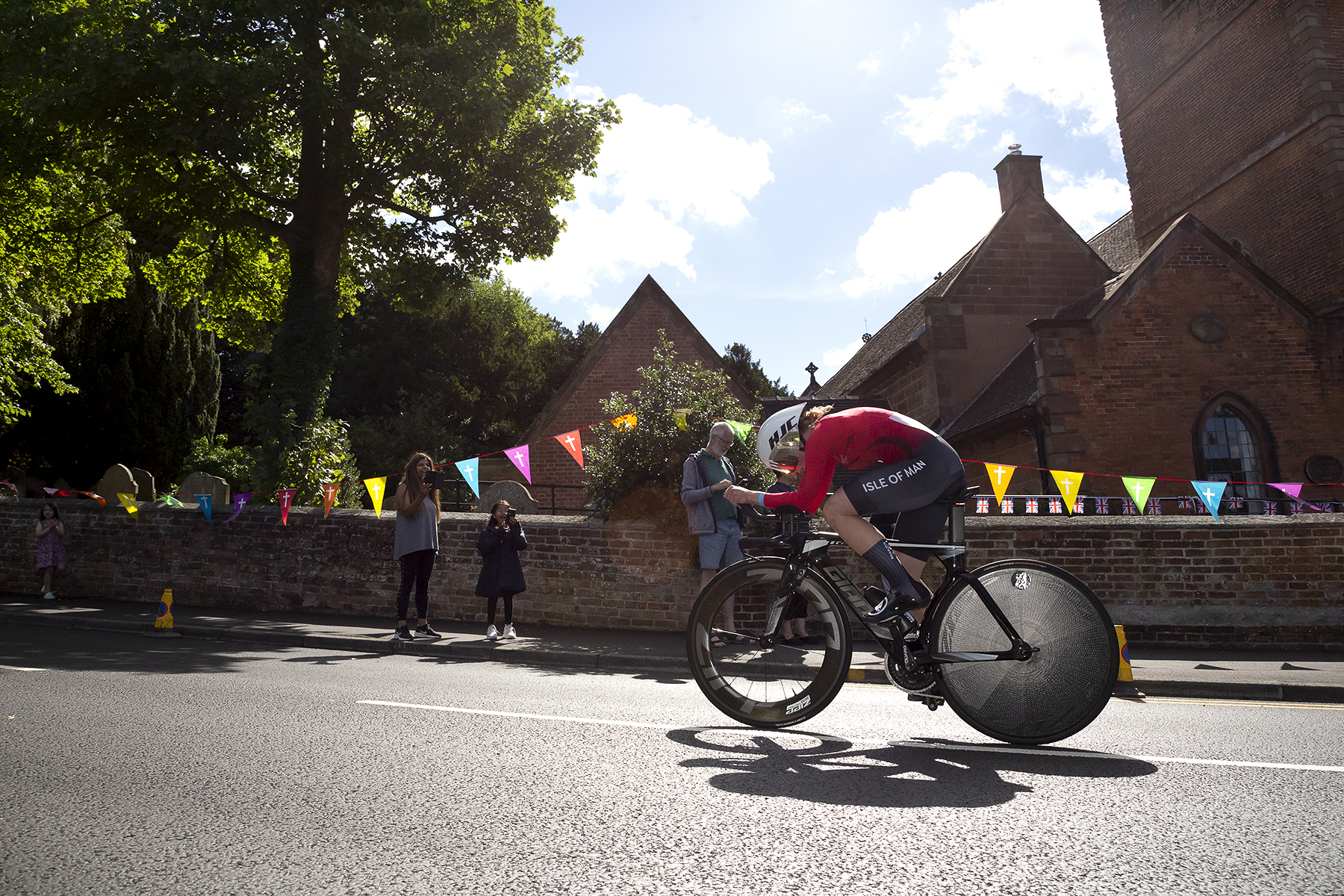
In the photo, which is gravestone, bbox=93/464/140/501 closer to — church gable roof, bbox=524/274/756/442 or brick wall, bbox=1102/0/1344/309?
church gable roof, bbox=524/274/756/442

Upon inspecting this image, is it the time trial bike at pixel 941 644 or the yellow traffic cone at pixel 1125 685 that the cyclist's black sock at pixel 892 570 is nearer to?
the time trial bike at pixel 941 644

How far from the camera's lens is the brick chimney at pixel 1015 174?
24562mm

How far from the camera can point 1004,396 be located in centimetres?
1895

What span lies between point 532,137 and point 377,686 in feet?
46.3

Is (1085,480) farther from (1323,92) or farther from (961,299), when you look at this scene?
(1323,92)

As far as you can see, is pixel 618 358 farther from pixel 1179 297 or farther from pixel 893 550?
pixel 893 550

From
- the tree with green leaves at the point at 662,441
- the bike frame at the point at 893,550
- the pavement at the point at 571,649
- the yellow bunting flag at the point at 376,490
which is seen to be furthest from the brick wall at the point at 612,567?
the bike frame at the point at 893,550

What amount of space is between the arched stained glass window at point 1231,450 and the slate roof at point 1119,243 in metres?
8.25

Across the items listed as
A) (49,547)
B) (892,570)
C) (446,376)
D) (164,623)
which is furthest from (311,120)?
(446,376)

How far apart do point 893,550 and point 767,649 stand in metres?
0.83

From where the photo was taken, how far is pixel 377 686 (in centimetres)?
594

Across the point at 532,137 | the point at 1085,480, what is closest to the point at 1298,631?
the point at 1085,480

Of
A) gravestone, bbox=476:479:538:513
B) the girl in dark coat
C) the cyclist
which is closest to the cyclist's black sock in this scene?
the cyclist

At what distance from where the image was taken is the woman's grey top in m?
8.84
